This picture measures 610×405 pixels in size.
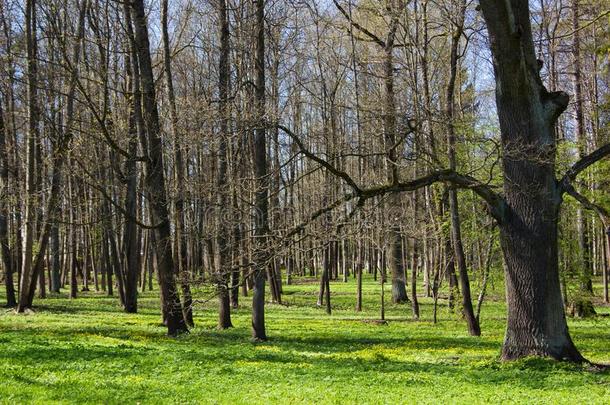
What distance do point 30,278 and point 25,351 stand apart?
1320 centimetres

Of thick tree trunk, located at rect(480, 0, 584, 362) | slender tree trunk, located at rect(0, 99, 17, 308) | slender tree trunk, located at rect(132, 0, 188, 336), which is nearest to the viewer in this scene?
thick tree trunk, located at rect(480, 0, 584, 362)

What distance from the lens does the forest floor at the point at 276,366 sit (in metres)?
9.12

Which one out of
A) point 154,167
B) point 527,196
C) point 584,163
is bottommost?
point 527,196

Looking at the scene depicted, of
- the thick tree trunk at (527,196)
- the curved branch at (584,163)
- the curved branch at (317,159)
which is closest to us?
the curved branch at (317,159)

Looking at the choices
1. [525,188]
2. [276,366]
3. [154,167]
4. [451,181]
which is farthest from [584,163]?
[154,167]

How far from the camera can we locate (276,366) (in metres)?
12.1

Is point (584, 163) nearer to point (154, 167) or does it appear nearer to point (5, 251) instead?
point (154, 167)

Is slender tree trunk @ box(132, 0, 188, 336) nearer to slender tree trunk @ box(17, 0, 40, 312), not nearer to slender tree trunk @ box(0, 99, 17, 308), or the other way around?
slender tree trunk @ box(17, 0, 40, 312)

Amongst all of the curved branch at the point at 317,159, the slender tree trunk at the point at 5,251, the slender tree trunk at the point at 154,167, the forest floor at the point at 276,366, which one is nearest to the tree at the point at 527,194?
the forest floor at the point at 276,366

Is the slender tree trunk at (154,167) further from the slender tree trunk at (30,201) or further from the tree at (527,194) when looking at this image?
the tree at (527,194)

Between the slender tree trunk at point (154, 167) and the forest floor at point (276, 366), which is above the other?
the slender tree trunk at point (154, 167)

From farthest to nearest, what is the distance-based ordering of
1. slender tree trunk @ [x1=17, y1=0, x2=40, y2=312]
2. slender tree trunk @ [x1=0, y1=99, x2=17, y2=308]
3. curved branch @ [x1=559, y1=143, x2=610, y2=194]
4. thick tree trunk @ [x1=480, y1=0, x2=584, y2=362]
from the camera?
slender tree trunk @ [x1=0, y1=99, x2=17, y2=308] < slender tree trunk @ [x1=17, y1=0, x2=40, y2=312] < curved branch @ [x1=559, y1=143, x2=610, y2=194] < thick tree trunk @ [x1=480, y1=0, x2=584, y2=362]

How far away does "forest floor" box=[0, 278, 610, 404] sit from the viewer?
9125 mm

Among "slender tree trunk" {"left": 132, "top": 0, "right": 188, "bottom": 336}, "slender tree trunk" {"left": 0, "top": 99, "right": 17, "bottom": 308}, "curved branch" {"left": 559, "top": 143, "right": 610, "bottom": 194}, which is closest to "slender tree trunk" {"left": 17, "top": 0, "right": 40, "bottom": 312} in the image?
"slender tree trunk" {"left": 0, "top": 99, "right": 17, "bottom": 308}
